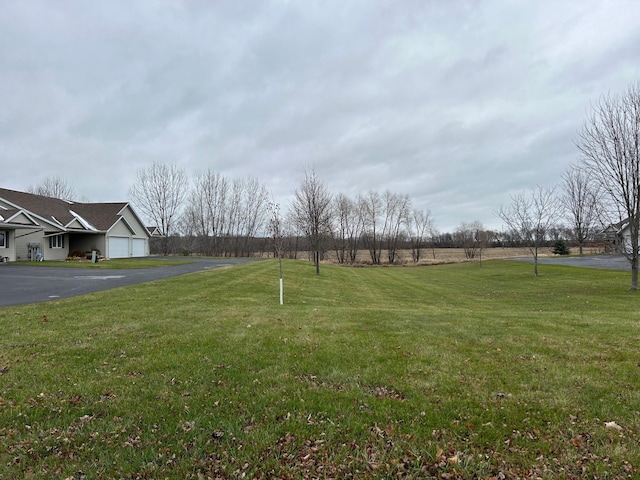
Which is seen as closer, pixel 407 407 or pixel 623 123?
pixel 407 407

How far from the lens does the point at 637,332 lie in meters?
6.59

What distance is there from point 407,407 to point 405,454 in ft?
2.57

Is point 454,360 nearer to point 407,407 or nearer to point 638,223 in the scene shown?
point 407,407

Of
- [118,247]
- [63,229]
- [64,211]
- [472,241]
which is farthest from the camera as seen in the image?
[472,241]

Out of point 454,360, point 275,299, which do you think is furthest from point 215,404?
point 275,299

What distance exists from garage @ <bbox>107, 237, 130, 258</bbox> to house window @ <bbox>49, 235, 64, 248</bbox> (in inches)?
141

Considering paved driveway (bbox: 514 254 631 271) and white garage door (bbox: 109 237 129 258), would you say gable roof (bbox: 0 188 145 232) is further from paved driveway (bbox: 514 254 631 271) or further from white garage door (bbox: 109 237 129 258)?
paved driveway (bbox: 514 254 631 271)

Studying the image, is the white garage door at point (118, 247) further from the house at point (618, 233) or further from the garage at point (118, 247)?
the house at point (618, 233)

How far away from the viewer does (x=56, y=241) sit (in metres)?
29.4

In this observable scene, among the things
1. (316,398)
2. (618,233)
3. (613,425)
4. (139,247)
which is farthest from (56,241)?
(618,233)

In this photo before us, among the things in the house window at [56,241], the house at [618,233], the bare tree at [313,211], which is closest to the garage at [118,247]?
the house window at [56,241]

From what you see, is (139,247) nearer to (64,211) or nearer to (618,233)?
(64,211)

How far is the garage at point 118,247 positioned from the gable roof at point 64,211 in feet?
5.97

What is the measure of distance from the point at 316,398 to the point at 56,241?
3352cm
